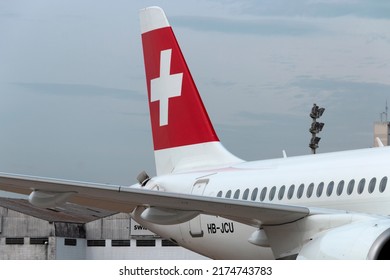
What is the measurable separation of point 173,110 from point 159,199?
27.7ft

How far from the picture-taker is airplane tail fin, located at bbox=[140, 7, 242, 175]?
24.1 meters

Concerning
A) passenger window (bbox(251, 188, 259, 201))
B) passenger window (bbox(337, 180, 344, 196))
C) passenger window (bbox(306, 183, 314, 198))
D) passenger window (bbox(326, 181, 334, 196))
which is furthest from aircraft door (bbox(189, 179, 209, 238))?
passenger window (bbox(337, 180, 344, 196))

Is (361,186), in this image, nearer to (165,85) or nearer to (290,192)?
(290,192)

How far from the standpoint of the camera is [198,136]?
2439cm

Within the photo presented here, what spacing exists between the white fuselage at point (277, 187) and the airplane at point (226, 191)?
2cm

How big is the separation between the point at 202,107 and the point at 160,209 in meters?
7.83

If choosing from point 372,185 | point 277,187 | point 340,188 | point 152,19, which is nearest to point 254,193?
point 277,187

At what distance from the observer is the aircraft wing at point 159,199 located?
638 inches

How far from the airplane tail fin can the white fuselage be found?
1116 mm

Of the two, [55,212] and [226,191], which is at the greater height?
[55,212]

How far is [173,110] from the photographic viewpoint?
81.3 feet
